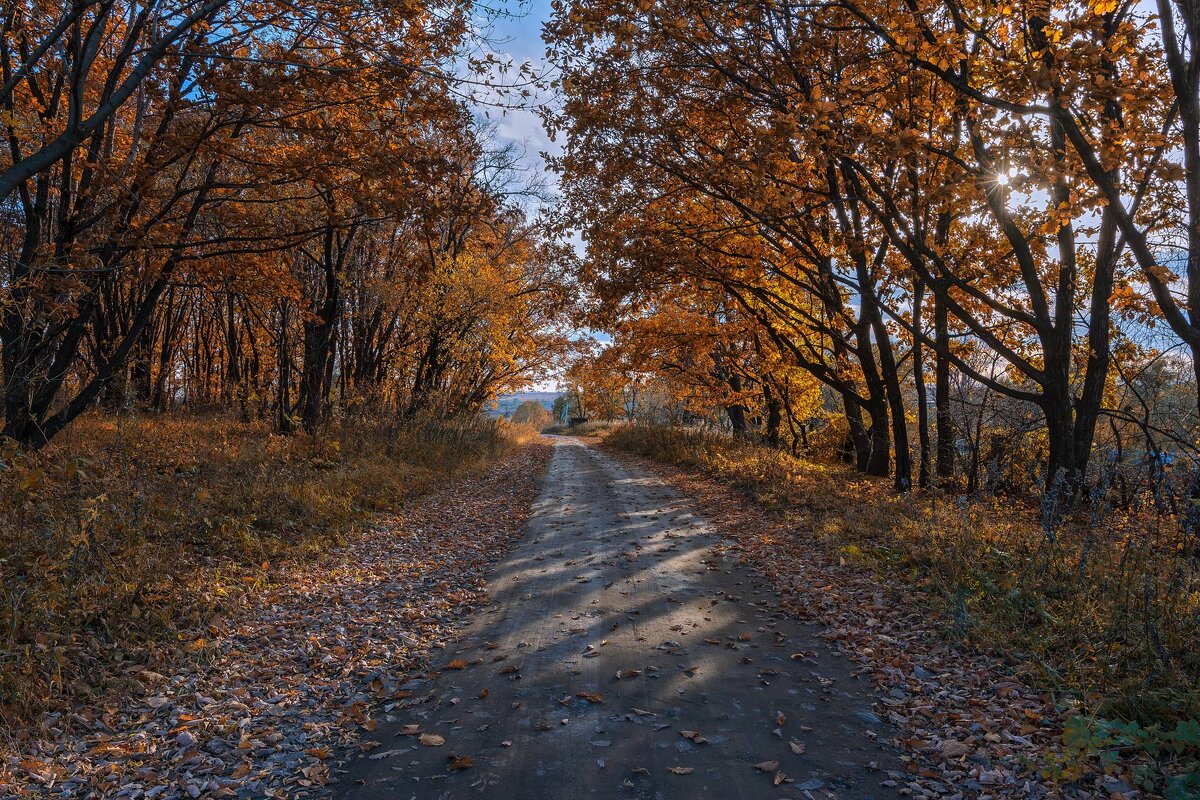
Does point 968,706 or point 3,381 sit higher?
point 3,381

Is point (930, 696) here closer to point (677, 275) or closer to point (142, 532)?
point (142, 532)

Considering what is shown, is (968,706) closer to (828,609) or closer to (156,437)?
(828,609)

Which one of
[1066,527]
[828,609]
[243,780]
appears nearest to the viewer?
[243,780]

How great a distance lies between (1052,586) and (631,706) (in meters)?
4.09

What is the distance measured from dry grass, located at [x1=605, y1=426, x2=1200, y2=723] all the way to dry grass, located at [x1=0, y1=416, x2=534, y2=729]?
639 cm

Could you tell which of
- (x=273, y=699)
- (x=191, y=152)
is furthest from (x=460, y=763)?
(x=191, y=152)

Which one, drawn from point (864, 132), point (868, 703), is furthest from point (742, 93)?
point (868, 703)

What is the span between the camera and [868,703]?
4480mm

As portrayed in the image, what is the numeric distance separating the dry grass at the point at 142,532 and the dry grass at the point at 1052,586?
252 inches

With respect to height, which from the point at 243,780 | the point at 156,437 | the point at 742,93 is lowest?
the point at 243,780

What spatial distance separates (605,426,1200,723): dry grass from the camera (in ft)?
13.9

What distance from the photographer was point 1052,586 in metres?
5.74

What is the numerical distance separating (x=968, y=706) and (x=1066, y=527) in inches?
192

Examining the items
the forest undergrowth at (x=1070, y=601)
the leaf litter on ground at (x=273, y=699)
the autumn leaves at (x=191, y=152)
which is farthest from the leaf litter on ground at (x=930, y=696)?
the autumn leaves at (x=191, y=152)
